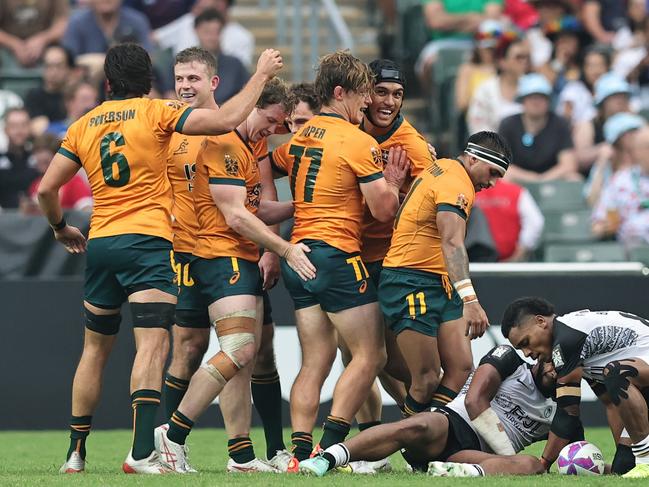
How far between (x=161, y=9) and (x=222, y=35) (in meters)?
0.96

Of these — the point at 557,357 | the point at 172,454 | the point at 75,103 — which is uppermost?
the point at 75,103

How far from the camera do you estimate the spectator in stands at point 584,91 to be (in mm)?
16297

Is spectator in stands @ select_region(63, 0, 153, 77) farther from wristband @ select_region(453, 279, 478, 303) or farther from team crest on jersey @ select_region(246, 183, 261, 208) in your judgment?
wristband @ select_region(453, 279, 478, 303)

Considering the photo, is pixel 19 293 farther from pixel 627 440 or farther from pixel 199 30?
pixel 627 440

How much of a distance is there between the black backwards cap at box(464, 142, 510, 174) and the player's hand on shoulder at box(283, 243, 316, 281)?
1224 mm

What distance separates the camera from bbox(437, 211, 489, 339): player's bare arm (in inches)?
328

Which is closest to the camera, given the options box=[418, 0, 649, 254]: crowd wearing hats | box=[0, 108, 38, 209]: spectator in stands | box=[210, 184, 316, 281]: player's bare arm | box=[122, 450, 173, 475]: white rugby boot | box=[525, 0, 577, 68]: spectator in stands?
box=[122, 450, 173, 475]: white rugby boot

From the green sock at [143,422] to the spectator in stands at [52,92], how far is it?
24.7 ft

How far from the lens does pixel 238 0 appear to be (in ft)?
61.0

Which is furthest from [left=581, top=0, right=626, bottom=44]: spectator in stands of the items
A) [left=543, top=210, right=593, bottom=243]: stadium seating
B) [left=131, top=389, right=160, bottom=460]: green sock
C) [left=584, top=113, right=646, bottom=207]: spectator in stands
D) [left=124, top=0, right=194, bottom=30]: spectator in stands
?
[left=131, top=389, right=160, bottom=460]: green sock

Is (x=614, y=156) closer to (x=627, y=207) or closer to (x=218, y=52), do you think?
(x=627, y=207)

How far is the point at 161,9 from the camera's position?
56.0 feet

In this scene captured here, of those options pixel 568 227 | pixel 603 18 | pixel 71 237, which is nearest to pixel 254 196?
pixel 71 237

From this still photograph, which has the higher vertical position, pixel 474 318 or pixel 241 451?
pixel 474 318
